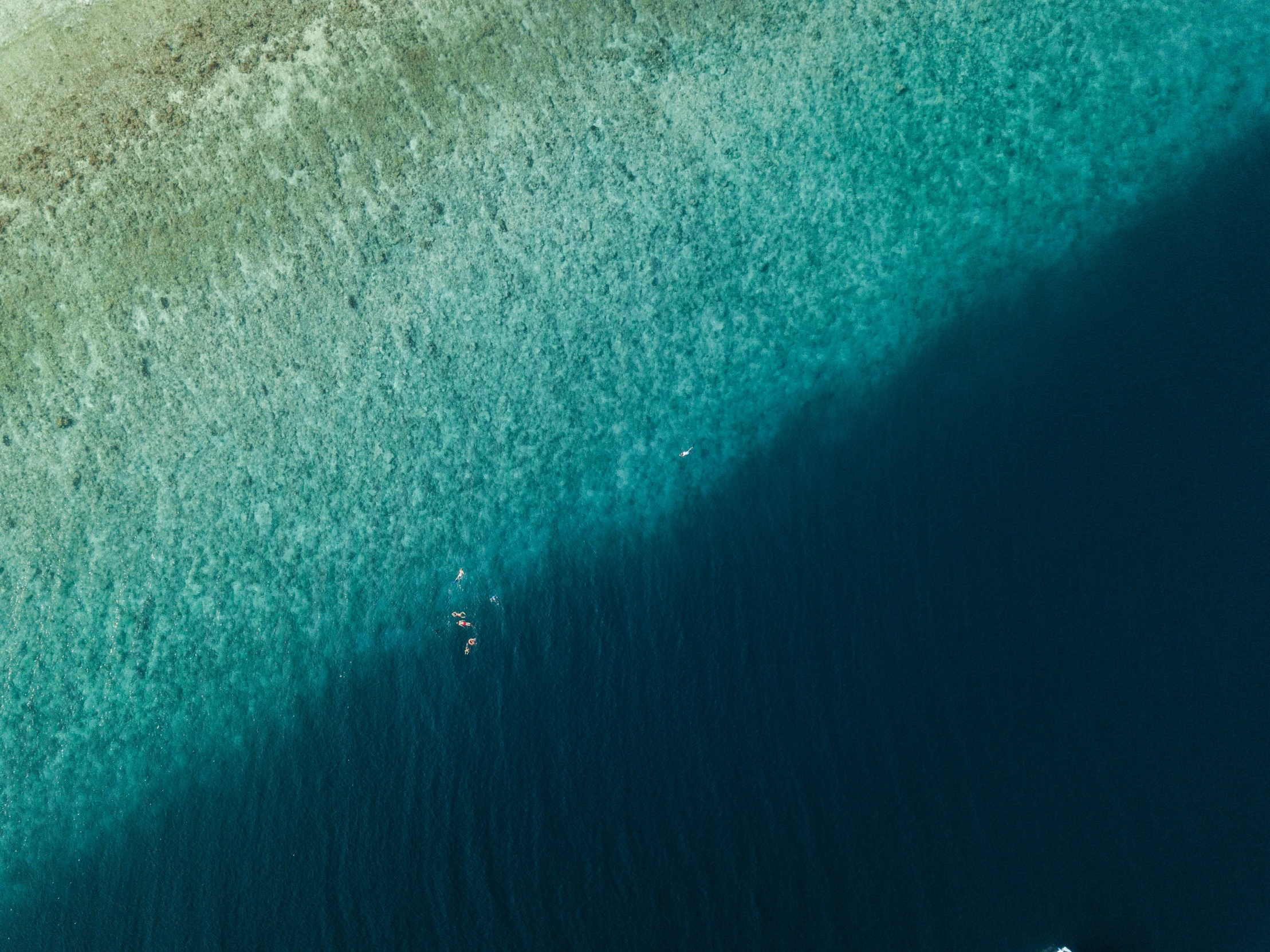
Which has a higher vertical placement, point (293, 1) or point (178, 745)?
point (293, 1)

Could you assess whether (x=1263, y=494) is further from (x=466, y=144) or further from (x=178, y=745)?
(x=178, y=745)

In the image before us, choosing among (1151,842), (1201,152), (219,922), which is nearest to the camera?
(1151,842)

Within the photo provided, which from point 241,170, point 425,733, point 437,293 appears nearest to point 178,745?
point 425,733

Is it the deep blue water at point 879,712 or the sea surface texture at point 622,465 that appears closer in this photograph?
the deep blue water at point 879,712

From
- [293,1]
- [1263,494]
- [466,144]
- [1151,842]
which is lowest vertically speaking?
[1151,842]

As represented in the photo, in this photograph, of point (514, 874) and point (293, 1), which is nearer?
point (514, 874)
